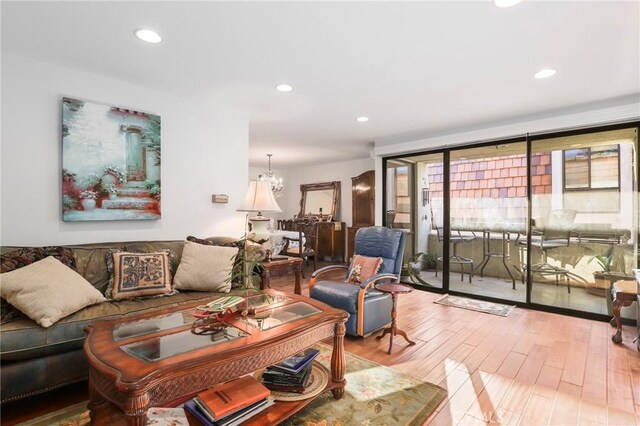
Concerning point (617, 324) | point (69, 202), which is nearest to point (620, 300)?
point (617, 324)

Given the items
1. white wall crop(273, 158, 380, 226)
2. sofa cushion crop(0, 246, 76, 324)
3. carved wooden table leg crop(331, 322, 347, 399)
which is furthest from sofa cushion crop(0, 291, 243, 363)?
white wall crop(273, 158, 380, 226)

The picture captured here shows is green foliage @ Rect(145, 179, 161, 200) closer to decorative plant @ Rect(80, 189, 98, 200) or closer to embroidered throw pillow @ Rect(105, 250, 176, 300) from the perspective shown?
decorative plant @ Rect(80, 189, 98, 200)

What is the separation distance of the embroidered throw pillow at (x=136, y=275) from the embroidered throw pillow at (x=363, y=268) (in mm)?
1788

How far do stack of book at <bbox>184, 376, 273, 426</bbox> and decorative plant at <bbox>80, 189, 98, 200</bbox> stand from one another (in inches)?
83.8

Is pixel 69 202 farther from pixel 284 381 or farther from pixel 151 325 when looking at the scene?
pixel 284 381

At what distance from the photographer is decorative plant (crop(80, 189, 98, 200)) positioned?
284cm

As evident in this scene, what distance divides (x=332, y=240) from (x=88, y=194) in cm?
527

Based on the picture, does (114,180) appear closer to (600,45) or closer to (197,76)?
(197,76)

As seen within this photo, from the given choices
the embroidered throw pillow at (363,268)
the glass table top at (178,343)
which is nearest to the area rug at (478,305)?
the embroidered throw pillow at (363,268)

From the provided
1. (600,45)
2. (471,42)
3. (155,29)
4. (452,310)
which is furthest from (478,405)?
(155,29)

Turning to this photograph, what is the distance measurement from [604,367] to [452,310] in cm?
159

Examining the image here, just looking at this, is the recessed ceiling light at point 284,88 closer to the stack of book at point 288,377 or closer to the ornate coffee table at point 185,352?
the ornate coffee table at point 185,352

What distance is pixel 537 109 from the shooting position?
3797 millimetres

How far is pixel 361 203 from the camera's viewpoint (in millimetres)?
7262
